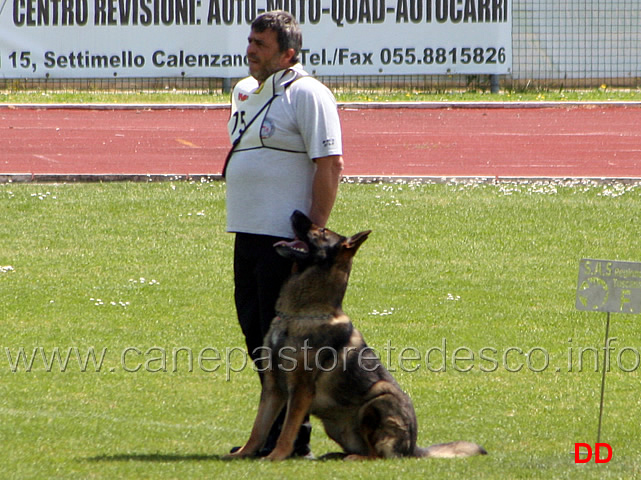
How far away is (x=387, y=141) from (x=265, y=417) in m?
12.6

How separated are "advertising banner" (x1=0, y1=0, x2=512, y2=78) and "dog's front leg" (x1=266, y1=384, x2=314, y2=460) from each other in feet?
57.6

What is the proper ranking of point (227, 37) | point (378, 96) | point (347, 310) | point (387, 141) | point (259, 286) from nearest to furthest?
point (259, 286) < point (347, 310) < point (387, 141) < point (378, 96) < point (227, 37)

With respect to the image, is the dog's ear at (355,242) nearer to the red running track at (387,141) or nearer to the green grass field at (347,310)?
the green grass field at (347,310)

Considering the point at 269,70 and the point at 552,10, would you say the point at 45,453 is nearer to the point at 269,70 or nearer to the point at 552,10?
the point at 269,70

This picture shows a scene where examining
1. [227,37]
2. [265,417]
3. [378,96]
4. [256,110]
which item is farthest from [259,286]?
[227,37]

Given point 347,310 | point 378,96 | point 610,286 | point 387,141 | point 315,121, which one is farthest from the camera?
point 378,96

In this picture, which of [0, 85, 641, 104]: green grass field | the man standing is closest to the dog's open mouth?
the man standing

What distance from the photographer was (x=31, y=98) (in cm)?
2100

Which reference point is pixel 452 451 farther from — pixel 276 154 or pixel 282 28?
pixel 282 28

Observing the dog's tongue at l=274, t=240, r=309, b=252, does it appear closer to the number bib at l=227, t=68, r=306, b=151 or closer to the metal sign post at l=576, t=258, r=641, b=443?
the number bib at l=227, t=68, r=306, b=151

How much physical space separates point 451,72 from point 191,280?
1377 centimetres

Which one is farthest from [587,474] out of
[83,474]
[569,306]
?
[569,306]

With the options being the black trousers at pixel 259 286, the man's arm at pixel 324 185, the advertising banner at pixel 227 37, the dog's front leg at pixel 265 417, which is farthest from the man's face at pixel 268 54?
the advertising banner at pixel 227 37

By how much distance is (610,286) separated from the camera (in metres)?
4.91
